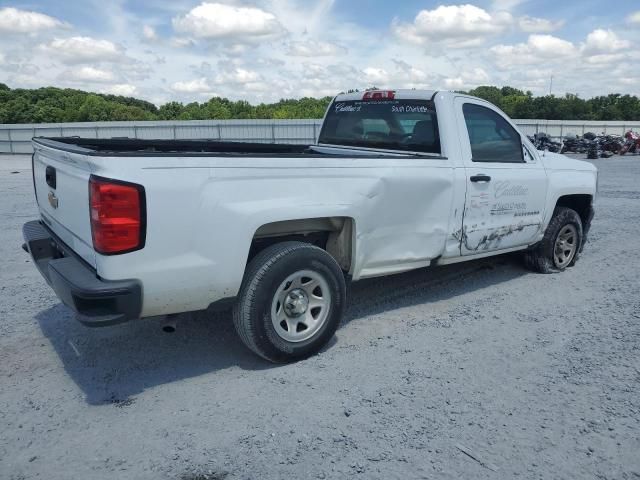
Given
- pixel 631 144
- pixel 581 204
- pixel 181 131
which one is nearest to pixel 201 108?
pixel 181 131

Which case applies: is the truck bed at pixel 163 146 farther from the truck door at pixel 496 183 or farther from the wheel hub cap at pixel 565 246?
the wheel hub cap at pixel 565 246

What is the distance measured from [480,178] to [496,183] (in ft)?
0.95

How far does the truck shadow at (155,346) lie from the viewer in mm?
3684

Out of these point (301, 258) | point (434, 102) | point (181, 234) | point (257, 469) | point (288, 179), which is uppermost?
point (434, 102)

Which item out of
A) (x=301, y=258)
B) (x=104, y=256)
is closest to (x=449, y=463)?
(x=301, y=258)

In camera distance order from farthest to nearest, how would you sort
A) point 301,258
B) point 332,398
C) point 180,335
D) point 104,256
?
point 180,335, point 301,258, point 332,398, point 104,256

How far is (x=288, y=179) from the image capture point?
3.63 meters

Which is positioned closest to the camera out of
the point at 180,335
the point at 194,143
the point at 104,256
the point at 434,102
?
the point at 104,256

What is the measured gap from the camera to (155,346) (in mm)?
4219

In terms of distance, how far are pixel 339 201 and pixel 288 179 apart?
0.46 m

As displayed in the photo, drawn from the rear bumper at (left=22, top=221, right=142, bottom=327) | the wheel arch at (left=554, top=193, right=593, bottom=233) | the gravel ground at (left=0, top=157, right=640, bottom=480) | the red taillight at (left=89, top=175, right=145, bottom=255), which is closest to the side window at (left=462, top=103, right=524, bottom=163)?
the wheel arch at (left=554, top=193, right=593, bottom=233)

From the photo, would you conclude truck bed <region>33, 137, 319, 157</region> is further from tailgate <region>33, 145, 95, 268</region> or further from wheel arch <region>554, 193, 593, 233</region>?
wheel arch <region>554, 193, 593, 233</region>

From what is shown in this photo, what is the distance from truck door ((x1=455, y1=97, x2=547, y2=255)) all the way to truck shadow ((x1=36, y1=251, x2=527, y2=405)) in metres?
0.76

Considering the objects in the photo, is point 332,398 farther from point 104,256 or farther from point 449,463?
point 104,256
